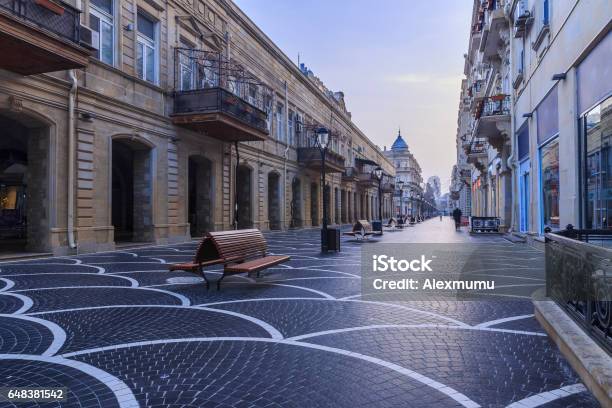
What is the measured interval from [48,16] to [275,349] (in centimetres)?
1079

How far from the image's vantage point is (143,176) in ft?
55.5

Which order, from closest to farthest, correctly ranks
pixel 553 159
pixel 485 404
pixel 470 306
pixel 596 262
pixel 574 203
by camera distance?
pixel 485 404, pixel 596 262, pixel 470 306, pixel 574 203, pixel 553 159

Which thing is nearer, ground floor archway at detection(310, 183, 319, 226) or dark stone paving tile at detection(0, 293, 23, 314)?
dark stone paving tile at detection(0, 293, 23, 314)

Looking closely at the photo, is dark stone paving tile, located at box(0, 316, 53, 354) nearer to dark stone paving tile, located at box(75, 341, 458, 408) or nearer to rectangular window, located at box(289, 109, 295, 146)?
dark stone paving tile, located at box(75, 341, 458, 408)

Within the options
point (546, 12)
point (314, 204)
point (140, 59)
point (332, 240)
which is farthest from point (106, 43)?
point (314, 204)

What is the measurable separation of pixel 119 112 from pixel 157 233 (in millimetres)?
4707

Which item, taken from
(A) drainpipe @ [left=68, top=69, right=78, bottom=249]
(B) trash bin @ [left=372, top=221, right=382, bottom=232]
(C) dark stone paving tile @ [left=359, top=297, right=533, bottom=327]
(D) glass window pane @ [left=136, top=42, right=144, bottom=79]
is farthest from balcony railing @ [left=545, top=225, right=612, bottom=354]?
(B) trash bin @ [left=372, top=221, right=382, bottom=232]

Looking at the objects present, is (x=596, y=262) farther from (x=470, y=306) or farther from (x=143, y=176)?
(x=143, y=176)

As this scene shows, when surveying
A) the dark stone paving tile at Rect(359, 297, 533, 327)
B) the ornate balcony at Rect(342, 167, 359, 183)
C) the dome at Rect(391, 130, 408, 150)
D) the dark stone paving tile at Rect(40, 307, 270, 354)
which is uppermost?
the dome at Rect(391, 130, 408, 150)

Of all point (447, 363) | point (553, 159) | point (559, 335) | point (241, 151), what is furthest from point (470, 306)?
point (241, 151)

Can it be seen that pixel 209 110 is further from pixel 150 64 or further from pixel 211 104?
pixel 150 64

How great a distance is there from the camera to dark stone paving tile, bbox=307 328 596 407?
127 inches

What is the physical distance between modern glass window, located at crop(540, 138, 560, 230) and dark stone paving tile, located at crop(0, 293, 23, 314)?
40.7 feet

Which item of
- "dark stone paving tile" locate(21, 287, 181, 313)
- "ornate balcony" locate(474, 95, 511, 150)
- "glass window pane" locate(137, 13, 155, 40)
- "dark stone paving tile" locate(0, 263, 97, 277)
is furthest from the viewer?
"ornate balcony" locate(474, 95, 511, 150)
